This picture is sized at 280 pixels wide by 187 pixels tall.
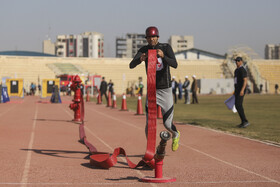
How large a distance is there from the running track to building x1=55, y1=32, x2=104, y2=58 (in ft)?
561

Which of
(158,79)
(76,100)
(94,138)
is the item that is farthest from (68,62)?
(158,79)

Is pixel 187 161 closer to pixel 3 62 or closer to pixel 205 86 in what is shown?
pixel 205 86

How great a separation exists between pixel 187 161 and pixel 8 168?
2873mm

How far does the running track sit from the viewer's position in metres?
6.70

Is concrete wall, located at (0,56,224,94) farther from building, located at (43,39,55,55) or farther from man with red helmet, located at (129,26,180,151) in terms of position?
building, located at (43,39,55,55)

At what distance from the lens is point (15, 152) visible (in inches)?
375

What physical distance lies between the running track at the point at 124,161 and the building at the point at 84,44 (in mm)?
170871

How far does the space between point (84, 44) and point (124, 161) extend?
17914 centimetres

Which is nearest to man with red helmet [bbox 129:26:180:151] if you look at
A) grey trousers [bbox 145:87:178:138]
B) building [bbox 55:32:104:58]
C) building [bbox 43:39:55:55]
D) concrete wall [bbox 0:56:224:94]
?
grey trousers [bbox 145:87:178:138]

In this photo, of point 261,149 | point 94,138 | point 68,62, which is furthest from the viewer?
point 68,62

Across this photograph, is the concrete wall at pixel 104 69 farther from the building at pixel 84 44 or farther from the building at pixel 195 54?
the building at pixel 84 44

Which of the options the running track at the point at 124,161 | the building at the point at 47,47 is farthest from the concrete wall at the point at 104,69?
the building at the point at 47,47

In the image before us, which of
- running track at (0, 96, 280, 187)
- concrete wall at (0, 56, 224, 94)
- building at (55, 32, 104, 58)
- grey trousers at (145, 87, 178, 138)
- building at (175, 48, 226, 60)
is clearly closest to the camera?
running track at (0, 96, 280, 187)

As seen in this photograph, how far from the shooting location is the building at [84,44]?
184m
